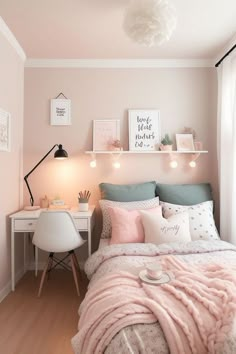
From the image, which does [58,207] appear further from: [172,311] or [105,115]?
[172,311]

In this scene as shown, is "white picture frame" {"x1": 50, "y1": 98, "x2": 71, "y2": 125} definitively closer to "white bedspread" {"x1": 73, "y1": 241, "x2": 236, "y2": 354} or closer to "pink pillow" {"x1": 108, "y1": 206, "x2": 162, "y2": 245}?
"pink pillow" {"x1": 108, "y1": 206, "x2": 162, "y2": 245}

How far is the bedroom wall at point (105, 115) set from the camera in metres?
3.03

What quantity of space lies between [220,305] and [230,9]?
2243mm

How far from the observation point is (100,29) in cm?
235

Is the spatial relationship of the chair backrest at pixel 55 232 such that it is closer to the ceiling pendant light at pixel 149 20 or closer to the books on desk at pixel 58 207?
the books on desk at pixel 58 207

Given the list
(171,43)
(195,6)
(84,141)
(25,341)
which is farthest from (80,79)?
(25,341)

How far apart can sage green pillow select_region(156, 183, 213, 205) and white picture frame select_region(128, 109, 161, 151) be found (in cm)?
52

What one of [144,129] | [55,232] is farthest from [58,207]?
[144,129]

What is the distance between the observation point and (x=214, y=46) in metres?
2.72

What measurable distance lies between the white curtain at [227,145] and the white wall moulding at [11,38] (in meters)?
2.18

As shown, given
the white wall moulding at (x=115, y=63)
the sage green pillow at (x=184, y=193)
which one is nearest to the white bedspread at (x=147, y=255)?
the sage green pillow at (x=184, y=193)

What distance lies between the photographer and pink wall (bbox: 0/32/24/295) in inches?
95.8

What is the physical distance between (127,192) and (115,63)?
1.55m

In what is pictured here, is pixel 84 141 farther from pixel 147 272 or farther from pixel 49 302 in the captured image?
pixel 147 272
